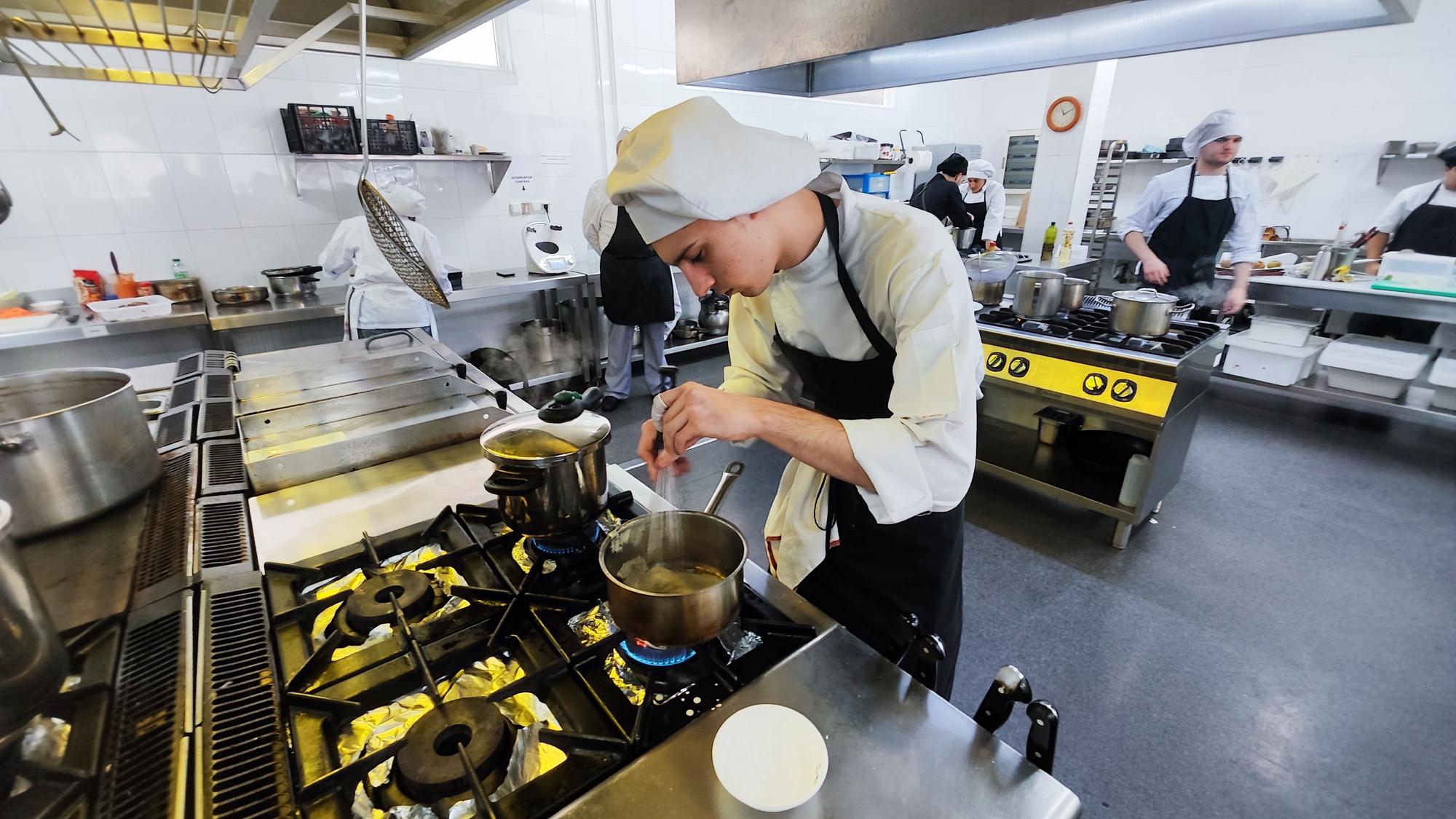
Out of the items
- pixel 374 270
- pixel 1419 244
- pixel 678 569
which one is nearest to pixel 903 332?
pixel 678 569

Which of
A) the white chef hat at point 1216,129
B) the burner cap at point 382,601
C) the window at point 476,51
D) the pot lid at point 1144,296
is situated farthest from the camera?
the window at point 476,51

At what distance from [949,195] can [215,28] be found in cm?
526

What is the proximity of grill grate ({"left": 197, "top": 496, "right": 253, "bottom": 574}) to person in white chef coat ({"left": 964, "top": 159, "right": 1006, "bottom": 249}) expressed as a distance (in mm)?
6154

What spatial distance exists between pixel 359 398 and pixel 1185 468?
3.98 metres

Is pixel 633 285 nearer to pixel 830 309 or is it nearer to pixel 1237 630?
pixel 830 309

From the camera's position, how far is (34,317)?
279cm

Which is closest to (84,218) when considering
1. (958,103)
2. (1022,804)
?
(1022,804)

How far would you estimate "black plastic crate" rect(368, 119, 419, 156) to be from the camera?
3.65 m

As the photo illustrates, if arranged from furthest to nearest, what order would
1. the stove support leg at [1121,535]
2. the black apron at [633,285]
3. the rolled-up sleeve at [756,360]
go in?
the black apron at [633,285]
the stove support leg at [1121,535]
the rolled-up sleeve at [756,360]

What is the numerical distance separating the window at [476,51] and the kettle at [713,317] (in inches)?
90.5

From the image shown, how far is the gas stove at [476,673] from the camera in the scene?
62 centimetres

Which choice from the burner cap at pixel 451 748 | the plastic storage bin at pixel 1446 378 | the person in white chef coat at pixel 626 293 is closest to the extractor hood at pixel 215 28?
the burner cap at pixel 451 748

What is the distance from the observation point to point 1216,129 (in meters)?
3.16

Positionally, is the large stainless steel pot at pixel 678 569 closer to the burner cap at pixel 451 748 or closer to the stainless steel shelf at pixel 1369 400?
the burner cap at pixel 451 748
